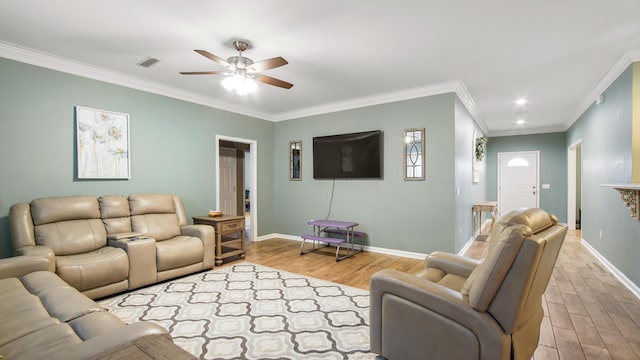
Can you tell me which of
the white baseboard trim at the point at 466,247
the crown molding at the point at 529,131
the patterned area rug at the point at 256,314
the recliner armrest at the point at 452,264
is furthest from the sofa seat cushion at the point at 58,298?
the crown molding at the point at 529,131

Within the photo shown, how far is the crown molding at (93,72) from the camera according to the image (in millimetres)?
3078

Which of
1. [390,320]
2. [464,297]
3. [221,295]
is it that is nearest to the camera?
[464,297]

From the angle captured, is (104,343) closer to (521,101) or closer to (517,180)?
(521,101)

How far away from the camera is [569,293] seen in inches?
124

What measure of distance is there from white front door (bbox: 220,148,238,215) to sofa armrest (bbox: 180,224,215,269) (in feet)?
10.4

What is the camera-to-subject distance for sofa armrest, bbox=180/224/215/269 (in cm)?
380

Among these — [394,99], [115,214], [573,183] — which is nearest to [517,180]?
[573,183]

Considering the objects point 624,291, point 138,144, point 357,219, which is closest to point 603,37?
point 624,291

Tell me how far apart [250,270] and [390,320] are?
2.53 m

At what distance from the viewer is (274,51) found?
3.14 metres

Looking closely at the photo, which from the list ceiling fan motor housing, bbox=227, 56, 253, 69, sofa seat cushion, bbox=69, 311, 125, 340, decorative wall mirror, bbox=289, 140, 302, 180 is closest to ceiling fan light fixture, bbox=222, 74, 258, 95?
ceiling fan motor housing, bbox=227, 56, 253, 69

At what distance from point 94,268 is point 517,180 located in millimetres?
9024

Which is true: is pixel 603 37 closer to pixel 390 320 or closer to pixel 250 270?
pixel 390 320

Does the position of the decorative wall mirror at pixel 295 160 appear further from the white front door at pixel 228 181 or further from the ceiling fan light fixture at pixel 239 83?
the ceiling fan light fixture at pixel 239 83
